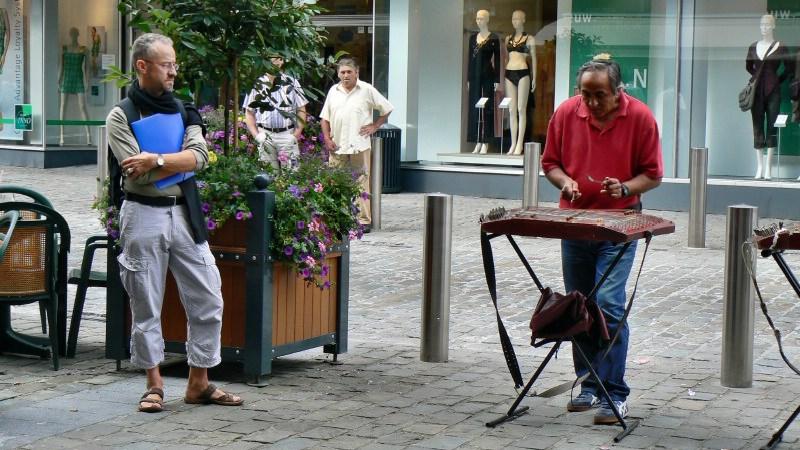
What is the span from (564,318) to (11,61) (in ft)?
63.6

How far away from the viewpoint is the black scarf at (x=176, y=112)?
6.66 m

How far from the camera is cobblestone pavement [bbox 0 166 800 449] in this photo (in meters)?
6.21

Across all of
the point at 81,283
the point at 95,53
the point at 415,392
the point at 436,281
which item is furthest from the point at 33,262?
the point at 95,53

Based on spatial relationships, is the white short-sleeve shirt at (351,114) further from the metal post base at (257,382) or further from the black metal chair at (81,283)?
the metal post base at (257,382)

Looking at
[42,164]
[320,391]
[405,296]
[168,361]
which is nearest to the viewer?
[320,391]

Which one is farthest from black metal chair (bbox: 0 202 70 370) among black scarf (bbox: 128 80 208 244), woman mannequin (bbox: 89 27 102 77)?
woman mannequin (bbox: 89 27 102 77)

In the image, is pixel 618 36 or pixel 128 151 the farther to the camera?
pixel 618 36

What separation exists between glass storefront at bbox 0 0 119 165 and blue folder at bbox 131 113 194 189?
56.7 ft

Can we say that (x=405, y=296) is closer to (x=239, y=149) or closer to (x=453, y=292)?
(x=453, y=292)

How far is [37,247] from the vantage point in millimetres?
7539

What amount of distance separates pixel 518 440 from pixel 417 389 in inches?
46.8

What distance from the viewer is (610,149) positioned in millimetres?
6691

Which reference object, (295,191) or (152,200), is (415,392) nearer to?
(295,191)

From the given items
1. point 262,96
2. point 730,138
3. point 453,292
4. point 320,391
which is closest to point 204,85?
point 262,96
